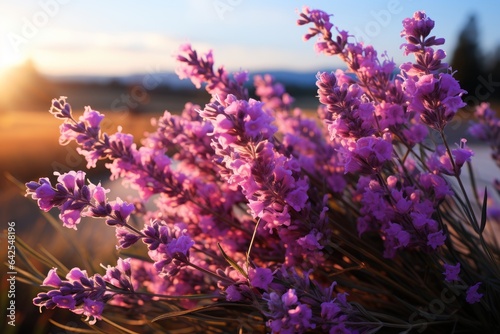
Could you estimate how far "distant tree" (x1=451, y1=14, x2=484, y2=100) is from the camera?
1802 centimetres

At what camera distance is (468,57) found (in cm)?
1809

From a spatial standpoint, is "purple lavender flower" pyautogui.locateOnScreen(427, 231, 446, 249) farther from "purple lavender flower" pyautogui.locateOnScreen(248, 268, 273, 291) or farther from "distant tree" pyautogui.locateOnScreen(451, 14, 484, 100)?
"distant tree" pyautogui.locateOnScreen(451, 14, 484, 100)

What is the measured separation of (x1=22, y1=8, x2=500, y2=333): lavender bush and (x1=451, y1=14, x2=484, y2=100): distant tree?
58.9 ft

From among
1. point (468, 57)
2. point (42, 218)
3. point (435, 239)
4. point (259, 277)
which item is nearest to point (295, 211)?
point (259, 277)

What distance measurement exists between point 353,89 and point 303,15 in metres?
0.33

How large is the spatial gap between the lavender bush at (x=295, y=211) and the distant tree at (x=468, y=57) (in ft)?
58.9

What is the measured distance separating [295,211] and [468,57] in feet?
62.0

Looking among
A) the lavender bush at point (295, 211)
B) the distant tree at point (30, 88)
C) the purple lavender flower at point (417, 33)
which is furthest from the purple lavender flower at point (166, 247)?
the distant tree at point (30, 88)

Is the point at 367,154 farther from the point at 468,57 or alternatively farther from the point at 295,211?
the point at 468,57

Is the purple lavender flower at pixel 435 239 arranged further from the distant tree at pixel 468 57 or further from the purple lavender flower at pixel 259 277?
the distant tree at pixel 468 57

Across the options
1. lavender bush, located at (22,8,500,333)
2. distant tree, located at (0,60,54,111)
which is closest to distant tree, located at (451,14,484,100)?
distant tree, located at (0,60,54,111)

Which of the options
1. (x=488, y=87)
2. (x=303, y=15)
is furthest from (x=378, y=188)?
(x=488, y=87)

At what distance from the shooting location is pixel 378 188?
1.02 m

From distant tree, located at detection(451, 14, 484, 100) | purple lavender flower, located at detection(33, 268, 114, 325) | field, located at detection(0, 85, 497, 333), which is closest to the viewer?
purple lavender flower, located at detection(33, 268, 114, 325)
